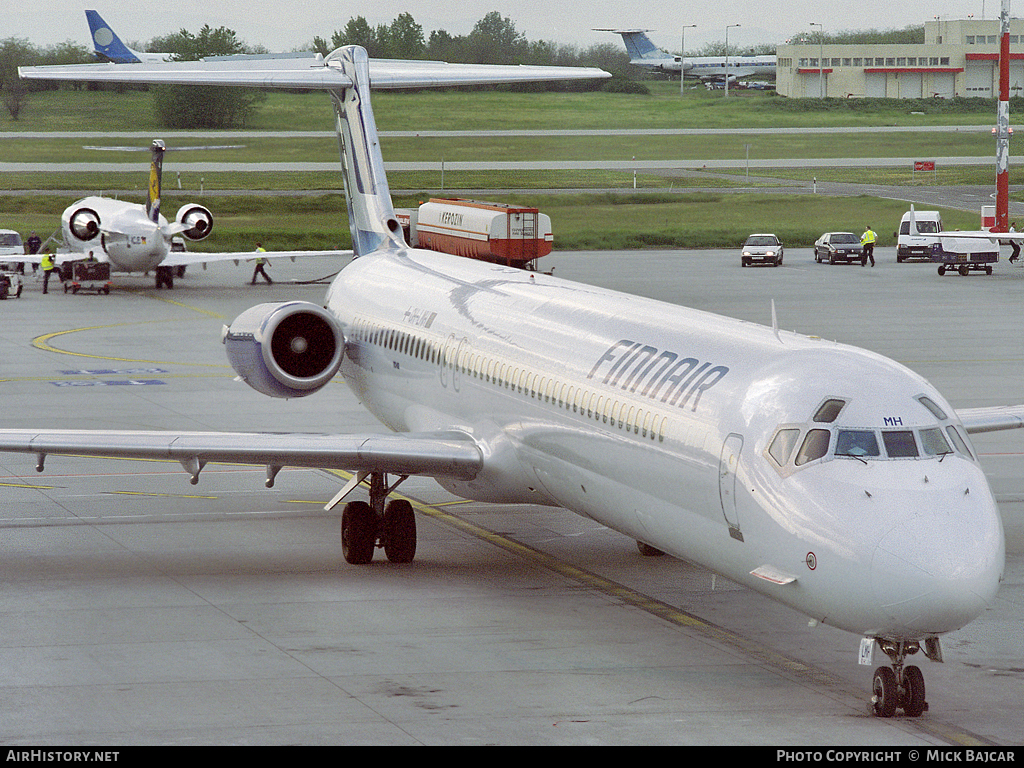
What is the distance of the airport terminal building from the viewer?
143 m

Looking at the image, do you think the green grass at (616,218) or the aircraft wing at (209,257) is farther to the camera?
the green grass at (616,218)

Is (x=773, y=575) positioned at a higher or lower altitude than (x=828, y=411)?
lower

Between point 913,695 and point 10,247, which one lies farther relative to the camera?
point 10,247

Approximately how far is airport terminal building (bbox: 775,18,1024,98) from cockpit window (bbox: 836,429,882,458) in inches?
5400

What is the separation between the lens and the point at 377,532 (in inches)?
712

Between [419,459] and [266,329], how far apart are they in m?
3.63

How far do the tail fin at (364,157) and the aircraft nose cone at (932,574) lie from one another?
1384cm

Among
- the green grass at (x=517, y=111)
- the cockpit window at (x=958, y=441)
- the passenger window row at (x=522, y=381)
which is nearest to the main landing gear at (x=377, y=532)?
the passenger window row at (x=522, y=381)

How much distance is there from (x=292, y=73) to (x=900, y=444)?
14.7 metres

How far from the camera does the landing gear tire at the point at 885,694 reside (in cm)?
1189

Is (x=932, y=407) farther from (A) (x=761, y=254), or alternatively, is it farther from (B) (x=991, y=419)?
(A) (x=761, y=254)

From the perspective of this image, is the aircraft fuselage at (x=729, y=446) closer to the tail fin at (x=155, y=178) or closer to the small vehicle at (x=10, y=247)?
the tail fin at (x=155, y=178)

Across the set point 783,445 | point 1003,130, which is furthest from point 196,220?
point 783,445

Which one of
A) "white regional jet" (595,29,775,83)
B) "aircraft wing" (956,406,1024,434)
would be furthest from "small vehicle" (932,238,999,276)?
"white regional jet" (595,29,775,83)
